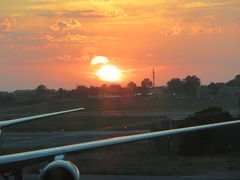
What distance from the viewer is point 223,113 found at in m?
23.6

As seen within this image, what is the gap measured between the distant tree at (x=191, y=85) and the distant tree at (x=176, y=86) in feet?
10.1

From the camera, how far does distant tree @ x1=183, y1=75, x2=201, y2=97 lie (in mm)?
167087

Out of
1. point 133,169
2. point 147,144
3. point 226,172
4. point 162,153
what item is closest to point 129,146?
point 147,144

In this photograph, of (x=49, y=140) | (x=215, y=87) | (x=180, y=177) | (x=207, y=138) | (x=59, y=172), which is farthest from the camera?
(x=215, y=87)

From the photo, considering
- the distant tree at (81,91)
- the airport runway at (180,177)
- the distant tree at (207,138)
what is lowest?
the airport runway at (180,177)

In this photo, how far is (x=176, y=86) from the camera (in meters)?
178

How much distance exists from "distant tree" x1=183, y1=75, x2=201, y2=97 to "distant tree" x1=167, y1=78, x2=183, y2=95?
309 cm

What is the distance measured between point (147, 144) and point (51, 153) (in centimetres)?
1883

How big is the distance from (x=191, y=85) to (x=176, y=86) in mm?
9690

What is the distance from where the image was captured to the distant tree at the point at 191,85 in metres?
167

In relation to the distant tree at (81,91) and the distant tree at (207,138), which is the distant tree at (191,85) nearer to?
the distant tree at (81,91)

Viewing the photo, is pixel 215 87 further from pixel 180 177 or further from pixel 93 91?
pixel 180 177

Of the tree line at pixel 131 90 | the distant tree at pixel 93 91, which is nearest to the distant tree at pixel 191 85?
the tree line at pixel 131 90

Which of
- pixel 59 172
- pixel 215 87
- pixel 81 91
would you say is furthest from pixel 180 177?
pixel 215 87
